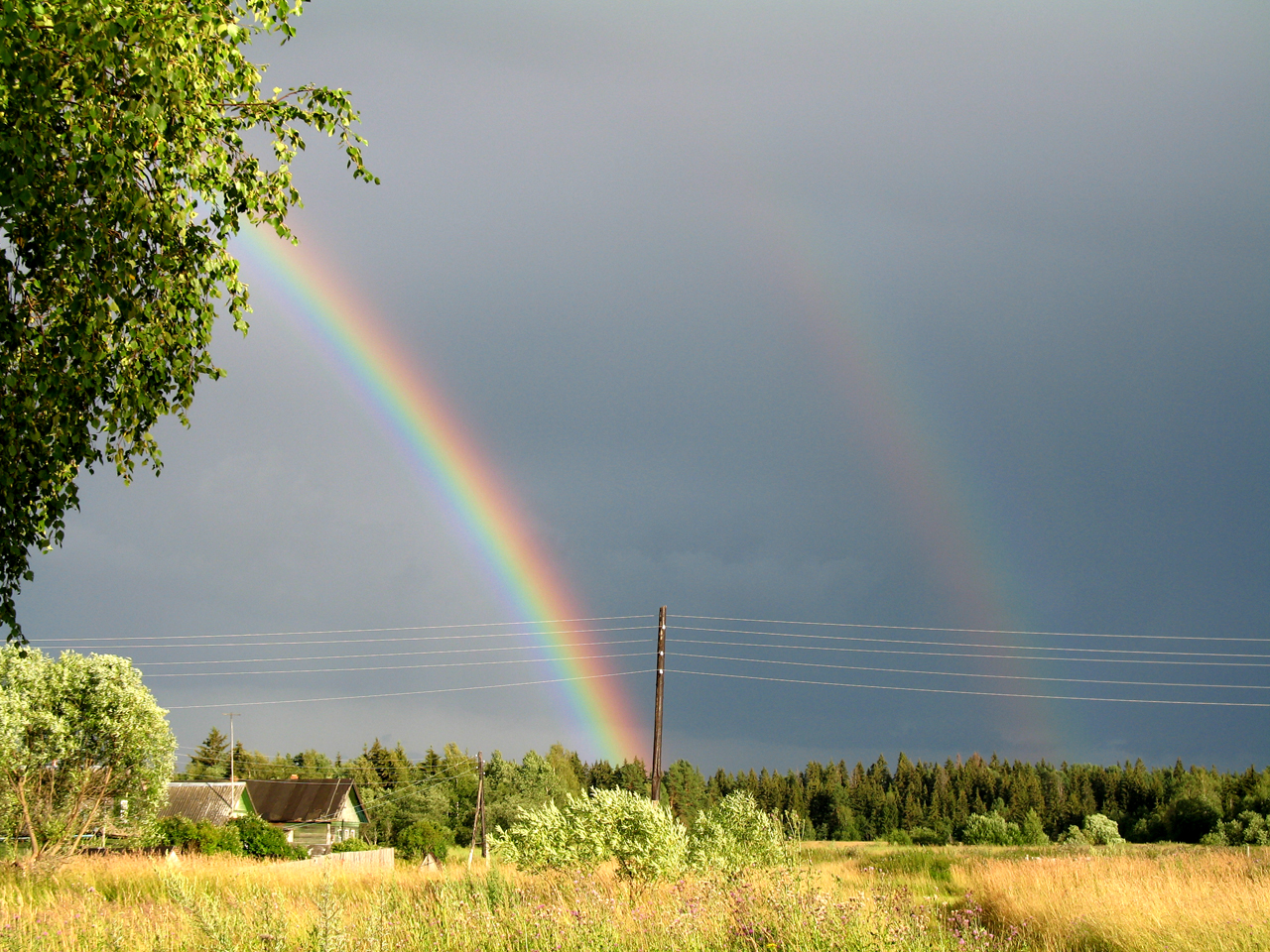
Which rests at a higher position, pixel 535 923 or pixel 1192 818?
pixel 535 923

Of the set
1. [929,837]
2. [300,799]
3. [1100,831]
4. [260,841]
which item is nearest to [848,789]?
[929,837]

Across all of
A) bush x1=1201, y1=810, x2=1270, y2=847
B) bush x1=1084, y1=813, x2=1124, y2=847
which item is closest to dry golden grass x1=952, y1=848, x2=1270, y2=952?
bush x1=1201, y1=810, x2=1270, y2=847

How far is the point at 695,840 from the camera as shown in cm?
1911

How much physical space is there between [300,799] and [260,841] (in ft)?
95.0

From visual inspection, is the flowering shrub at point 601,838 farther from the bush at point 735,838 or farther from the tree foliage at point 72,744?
the tree foliage at point 72,744

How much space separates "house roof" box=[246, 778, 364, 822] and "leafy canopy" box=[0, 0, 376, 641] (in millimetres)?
60434

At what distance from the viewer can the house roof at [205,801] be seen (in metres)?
54.6

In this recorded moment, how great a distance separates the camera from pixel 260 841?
3822 centimetres

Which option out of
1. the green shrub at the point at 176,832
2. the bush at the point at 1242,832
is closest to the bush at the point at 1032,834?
the bush at the point at 1242,832

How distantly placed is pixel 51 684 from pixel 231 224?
24.0 m

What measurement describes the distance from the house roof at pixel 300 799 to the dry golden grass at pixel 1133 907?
176 ft

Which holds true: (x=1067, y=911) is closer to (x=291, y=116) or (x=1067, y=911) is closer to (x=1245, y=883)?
(x=1245, y=883)

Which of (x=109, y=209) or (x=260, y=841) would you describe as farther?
(x=260, y=841)

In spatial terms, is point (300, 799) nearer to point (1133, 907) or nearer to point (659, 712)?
point (659, 712)
